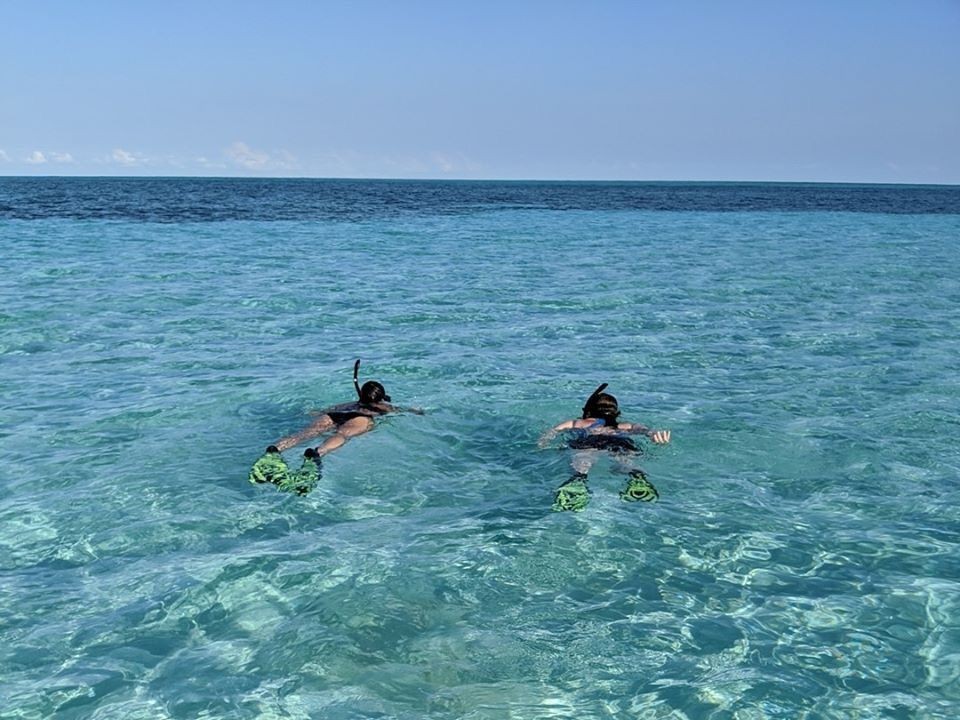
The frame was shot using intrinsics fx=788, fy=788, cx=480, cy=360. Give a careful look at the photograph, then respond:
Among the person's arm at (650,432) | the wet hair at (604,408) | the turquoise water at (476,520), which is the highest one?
the wet hair at (604,408)

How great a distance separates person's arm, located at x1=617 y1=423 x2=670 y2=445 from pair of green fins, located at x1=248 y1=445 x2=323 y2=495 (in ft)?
14.9

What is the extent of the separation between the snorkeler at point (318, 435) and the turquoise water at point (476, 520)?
0.86 feet

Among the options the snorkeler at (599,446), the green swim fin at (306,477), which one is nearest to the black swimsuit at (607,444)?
the snorkeler at (599,446)

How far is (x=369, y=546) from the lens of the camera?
886 cm

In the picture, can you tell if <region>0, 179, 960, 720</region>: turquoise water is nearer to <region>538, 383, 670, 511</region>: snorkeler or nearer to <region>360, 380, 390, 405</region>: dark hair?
<region>538, 383, 670, 511</region>: snorkeler

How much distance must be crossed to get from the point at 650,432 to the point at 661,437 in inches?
14.0

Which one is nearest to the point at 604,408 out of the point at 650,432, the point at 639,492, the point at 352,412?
the point at 650,432

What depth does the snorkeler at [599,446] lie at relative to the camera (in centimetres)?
992

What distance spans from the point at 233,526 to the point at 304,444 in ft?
9.39

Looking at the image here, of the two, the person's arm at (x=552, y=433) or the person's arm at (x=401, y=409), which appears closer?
the person's arm at (x=552, y=433)

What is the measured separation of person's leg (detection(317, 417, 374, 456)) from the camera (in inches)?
453

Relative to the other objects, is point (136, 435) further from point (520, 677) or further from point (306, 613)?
point (520, 677)

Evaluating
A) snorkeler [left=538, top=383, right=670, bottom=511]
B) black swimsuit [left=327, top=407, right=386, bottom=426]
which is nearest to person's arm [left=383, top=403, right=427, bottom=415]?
black swimsuit [left=327, top=407, right=386, bottom=426]

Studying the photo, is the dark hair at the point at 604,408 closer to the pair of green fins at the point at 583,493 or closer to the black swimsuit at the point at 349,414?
the pair of green fins at the point at 583,493
